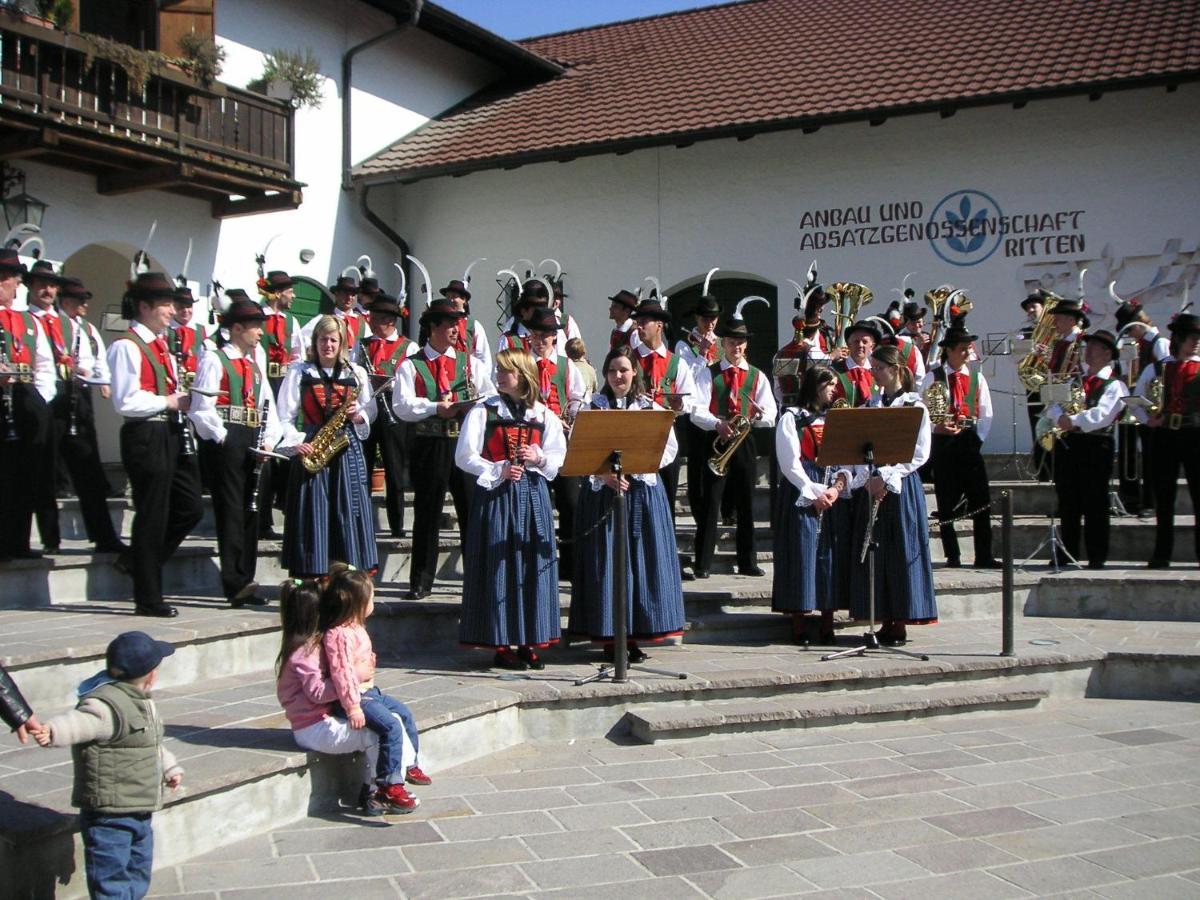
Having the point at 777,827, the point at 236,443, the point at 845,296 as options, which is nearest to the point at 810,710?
the point at 777,827

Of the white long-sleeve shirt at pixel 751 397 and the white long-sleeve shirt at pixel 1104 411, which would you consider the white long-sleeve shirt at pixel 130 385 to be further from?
the white long-sleeve shirt at pixel 1104 411

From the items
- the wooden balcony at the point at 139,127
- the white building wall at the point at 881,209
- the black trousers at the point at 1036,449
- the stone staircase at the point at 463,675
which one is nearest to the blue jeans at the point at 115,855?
the stone staircase at the point at 463,675

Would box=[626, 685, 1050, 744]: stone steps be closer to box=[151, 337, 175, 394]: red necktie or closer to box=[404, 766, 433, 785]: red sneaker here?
box=[404, 766, 433, 785]: red sneaker

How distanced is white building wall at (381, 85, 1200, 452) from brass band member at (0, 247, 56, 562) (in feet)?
34.6

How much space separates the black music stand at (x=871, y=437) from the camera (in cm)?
740

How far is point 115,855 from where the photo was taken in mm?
4105

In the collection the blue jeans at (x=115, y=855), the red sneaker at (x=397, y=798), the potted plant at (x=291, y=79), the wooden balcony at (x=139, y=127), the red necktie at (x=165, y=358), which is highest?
the potted plant at (x=291, y=79)

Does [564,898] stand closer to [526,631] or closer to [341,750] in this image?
[341,750]

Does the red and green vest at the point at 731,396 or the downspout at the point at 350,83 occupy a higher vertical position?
the downspout at the point at 350,83

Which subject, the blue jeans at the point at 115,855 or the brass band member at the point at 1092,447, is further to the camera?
the brass band member at the point at 1092,447

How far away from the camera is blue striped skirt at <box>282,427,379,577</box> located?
7.45 meters

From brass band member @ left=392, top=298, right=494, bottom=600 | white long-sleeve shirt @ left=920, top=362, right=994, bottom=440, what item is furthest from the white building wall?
brass band member @ left=392, top=298, right=494, bottom=600

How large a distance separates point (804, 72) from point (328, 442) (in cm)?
1236

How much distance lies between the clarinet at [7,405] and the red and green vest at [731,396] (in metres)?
4.78
